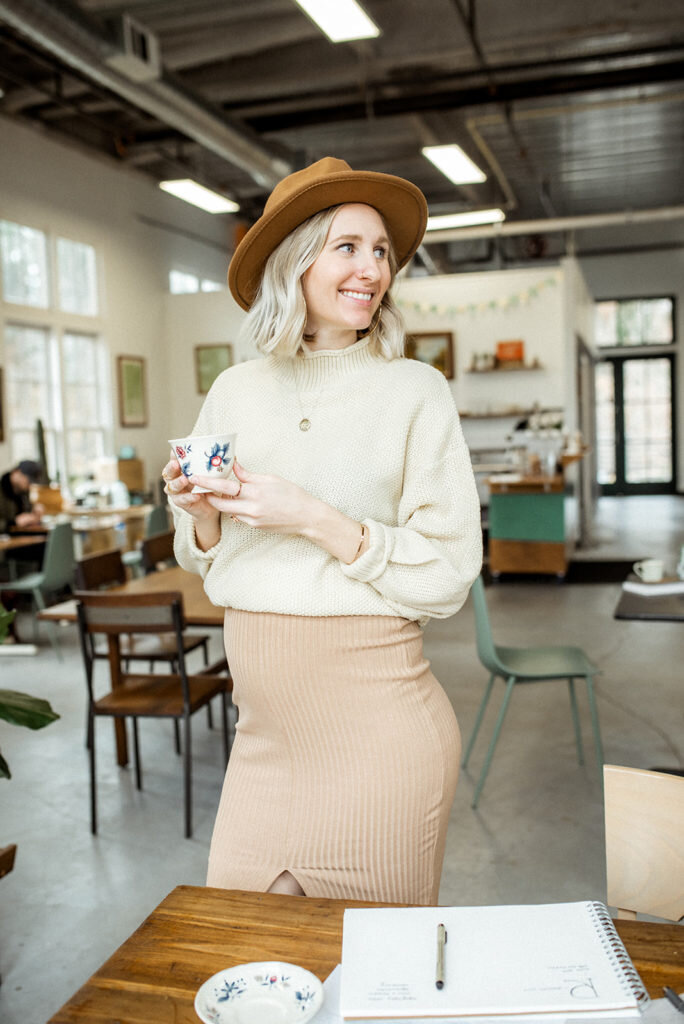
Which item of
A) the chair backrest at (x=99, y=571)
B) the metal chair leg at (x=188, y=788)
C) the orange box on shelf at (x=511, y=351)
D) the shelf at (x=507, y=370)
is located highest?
the orange box on shelf at (x=511, y=351)

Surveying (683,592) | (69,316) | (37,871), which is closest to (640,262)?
(69,316)

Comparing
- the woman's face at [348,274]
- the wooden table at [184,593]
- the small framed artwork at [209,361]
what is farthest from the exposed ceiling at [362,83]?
the woman's face at [348,274]

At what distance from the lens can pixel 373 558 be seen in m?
1.27

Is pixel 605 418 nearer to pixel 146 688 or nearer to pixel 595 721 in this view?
pixel 595 721

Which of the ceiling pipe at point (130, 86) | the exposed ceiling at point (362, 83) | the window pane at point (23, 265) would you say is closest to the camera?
the ceiling pipe at point (130, 86)

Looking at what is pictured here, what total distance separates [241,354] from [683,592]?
28.9 ft

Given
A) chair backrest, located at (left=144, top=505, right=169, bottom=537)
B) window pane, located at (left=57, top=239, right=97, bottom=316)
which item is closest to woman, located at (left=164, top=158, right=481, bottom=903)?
chair backrest, located at (left=144, top=505, right=169, bottom=537)

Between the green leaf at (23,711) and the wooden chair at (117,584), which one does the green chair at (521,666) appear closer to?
the wooden chair at (117,584)

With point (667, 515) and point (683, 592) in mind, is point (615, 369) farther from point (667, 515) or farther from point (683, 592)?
point (683, 592)

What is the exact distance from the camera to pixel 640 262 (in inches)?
632

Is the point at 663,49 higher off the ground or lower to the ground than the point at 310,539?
higher

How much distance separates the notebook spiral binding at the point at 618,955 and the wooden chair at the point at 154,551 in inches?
142

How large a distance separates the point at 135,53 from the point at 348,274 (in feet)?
19.0

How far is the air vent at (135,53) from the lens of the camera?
244 inches
